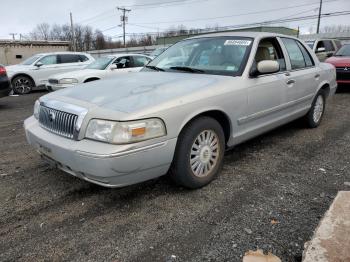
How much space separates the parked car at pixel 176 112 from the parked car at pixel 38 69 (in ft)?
31.1

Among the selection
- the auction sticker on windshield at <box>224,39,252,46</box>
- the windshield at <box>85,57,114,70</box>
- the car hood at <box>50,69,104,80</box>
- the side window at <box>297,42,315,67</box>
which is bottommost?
the car hood at <box>50,69,104,80</box>

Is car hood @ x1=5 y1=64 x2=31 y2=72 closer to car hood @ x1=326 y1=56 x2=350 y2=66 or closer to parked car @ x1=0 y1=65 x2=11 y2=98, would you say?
parked car @ x1=0 y1=65 x2=11 y2=98

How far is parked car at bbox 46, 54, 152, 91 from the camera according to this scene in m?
10.1

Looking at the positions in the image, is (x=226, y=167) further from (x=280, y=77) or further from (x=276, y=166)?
(x=280, y=77)

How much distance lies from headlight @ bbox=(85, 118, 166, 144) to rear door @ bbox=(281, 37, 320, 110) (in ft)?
8.29

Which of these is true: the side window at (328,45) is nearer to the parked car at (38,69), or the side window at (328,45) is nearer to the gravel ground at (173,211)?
the parked car at (38,69)

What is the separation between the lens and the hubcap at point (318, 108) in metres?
5.84

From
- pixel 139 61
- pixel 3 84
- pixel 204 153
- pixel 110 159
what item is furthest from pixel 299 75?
pixel 3 84

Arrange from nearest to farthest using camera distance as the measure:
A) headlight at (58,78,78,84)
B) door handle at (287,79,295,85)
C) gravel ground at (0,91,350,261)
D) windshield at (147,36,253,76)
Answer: gravel ground at (0,91,350,261), windshield at (147,36,253,76), door handle at (287,79,295,85), headlight at (58,78,78,84)

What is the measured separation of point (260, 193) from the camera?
137 inches

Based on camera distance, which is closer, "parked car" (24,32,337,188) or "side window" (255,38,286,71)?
"parked car" (24,32,337,188)

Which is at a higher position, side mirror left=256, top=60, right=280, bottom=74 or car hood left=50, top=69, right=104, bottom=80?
side mirror left=256, top=60, right=280, bottom=74

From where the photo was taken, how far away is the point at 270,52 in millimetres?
4625

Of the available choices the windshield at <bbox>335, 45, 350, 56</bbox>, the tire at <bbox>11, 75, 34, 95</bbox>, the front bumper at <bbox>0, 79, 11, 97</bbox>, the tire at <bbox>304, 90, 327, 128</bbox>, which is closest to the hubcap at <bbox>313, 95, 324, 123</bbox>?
the tire at <bbox>304, 90, 327, 128</bbox>
